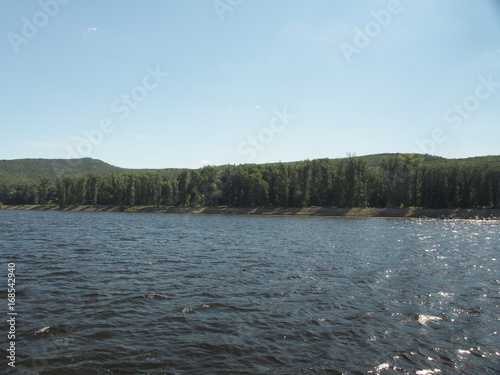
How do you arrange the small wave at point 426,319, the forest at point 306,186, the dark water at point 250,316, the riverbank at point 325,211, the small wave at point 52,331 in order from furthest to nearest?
the forest at point 306,186, the riverbank at point 325,211, the small wave at point 426,319, the small wave at point 52,331, the dark water at point 250,316

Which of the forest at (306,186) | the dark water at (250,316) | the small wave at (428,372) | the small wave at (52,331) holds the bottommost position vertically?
the small wave at (428,372)

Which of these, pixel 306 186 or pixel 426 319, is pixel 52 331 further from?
pixel 306 186

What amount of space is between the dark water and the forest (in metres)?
105

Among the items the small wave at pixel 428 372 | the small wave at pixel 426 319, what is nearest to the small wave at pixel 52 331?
the small wave at pixel 428 372

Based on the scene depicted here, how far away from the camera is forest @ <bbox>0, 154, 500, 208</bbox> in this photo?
122 meters

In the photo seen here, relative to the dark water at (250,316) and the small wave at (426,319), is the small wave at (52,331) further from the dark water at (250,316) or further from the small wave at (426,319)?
the small wave at (426,319)

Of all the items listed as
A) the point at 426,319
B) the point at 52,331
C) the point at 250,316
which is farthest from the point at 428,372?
the point at 52,331

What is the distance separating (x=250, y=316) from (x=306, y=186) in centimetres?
12298

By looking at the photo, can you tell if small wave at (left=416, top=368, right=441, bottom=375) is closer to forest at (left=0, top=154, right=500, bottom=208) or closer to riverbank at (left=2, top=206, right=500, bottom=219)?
riverbank at (left=2, top=206, right=500, bottom=219)

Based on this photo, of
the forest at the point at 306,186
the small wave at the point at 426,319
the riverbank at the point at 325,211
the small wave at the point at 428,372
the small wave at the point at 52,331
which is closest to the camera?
the small wave at the point at 428,372

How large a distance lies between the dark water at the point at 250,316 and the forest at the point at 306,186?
344ft

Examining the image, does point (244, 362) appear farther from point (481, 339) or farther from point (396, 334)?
point (481, 339)

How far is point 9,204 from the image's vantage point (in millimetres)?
181250

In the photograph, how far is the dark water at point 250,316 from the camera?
34.1 feet
